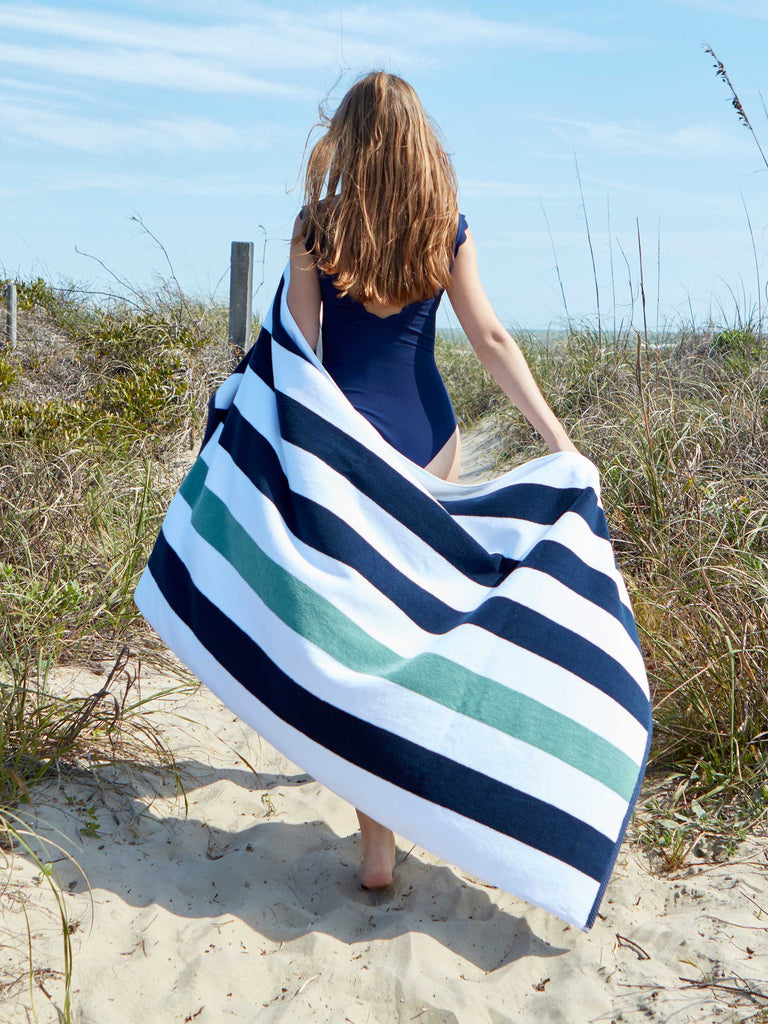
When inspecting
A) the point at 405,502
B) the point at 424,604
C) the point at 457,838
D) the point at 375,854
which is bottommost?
the point at 375,854

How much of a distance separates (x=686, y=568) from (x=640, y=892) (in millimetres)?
1603

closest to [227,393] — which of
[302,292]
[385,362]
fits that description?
[302,292]

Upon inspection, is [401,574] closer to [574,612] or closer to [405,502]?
[405,502]

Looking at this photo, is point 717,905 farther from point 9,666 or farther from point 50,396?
point 50,396

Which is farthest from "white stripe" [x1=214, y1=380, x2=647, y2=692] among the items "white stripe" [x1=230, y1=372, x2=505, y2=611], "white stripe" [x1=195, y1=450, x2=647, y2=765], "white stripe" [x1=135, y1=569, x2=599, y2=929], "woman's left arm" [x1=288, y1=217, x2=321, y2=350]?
"white stripe" [x1=135, y1=569, x2=599, y2=929]

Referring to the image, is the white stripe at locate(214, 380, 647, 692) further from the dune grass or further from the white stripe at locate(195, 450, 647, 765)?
the dune grass

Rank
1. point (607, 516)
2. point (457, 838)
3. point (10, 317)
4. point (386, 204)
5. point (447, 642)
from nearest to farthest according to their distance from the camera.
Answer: point (457, 838), point (447, 642), point (386, 204), point (607, 516), point (10, 317)

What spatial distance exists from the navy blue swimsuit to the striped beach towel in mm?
112

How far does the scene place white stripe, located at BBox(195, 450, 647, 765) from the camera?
2018 mm

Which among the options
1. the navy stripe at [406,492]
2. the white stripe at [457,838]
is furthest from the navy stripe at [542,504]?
the white stripe at [457,838]

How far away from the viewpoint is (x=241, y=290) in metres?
7.38

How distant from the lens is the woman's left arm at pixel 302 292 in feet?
7.92

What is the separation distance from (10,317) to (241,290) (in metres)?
2.48

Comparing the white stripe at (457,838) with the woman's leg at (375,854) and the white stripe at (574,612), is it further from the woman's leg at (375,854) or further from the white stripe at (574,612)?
the white stripe at (574,612)
